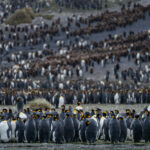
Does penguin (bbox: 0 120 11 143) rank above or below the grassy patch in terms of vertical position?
below

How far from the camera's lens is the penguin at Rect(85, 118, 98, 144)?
704 inches

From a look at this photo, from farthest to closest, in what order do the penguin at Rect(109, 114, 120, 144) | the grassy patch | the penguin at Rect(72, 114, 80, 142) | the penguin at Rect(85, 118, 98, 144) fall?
the grassy patch, the penguin at Rect(72, 114, 80, 142), the penguin at Rect(109, 114, 120, 144), the penguin at Rect(85, 118, 98, 144)

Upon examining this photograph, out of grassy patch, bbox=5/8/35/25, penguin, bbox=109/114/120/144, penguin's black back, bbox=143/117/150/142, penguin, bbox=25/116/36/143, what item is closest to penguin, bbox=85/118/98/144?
penguin, bbox=109/114/120/144

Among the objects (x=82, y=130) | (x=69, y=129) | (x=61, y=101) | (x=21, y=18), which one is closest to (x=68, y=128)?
(x=69, y=129)

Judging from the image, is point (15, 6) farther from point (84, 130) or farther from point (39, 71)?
point (84, 130)

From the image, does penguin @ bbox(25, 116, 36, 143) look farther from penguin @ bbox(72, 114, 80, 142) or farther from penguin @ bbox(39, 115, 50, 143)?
penguin @ bbox(72, 114, 80, 142)

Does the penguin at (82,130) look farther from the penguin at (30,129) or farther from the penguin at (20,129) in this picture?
the penguin at (20,129)

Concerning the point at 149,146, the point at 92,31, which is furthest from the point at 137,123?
the point at 92,31

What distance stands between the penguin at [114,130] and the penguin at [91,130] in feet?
1.89

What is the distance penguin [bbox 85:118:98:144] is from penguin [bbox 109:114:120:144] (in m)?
0.58

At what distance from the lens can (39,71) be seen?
2235 inches

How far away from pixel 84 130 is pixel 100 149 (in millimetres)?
2108

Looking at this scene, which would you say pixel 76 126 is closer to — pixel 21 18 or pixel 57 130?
pixel 57 130

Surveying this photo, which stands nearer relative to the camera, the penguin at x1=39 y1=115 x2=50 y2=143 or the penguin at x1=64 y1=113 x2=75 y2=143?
the penguin at x1=64 y1=113 x2=75 y2=143
